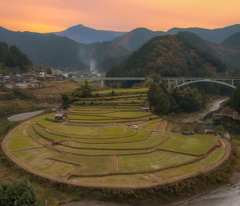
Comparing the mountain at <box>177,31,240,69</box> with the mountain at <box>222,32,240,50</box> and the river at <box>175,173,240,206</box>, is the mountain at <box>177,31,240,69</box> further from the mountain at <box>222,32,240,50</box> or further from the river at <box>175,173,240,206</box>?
the river at <box>175,173,240,206</box>

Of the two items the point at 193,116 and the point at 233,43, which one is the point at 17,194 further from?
the point at 233,43

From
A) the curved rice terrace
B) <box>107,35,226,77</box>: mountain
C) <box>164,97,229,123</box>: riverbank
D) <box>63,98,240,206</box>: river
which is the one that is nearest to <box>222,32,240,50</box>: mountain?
<box>107,35,226,77</box>: mountain

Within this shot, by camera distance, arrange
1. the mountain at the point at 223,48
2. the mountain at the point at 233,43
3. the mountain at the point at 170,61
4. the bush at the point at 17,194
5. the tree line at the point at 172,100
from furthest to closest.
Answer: the mountain at the point at 233,43
the mountain at the point at 223,48
the mountain at the point at 170,61
the tree line at the point at 172,100
the bush at the point at 17,194

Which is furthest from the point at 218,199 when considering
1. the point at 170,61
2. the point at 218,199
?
the point at 170,61

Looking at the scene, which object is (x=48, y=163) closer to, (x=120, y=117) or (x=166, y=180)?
(x=166, y=180)

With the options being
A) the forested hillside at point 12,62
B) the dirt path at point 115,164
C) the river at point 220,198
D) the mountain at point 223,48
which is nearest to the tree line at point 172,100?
the dirt path at point 115,164

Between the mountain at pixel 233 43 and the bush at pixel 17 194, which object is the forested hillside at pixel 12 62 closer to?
the bush at pixel 17 194

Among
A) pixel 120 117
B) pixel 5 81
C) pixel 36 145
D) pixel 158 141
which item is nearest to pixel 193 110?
pixel 120 117
